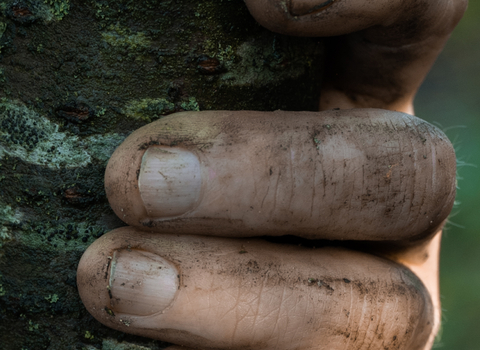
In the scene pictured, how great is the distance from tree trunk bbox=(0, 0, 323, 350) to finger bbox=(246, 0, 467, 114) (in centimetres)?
11

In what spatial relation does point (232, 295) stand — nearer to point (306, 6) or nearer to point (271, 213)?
point (271, 213)

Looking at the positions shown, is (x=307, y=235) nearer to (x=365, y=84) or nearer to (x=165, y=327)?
(x=165, y=327)

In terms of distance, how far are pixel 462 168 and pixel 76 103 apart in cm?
266

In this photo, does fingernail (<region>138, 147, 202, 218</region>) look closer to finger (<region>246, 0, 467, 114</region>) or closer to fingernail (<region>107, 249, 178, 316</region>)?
fingernail (<region>107, 249, 178, 316</region>)

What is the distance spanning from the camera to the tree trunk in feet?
2.49

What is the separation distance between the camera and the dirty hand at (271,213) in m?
0.75

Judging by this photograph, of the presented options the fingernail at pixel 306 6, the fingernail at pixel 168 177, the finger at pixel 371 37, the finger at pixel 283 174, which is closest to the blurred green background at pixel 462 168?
the finger at pixel 371 37

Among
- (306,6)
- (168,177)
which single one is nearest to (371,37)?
(306,6)

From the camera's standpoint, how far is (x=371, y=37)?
0.98m

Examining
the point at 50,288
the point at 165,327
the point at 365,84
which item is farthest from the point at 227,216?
the point at 365,84

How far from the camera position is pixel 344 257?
0.94 metres

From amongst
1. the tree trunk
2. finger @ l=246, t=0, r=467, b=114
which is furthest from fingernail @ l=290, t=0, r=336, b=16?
the tree trunk

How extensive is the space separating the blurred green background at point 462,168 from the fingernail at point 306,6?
2.01 meters

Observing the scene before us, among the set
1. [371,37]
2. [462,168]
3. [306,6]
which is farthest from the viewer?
[462,168]
